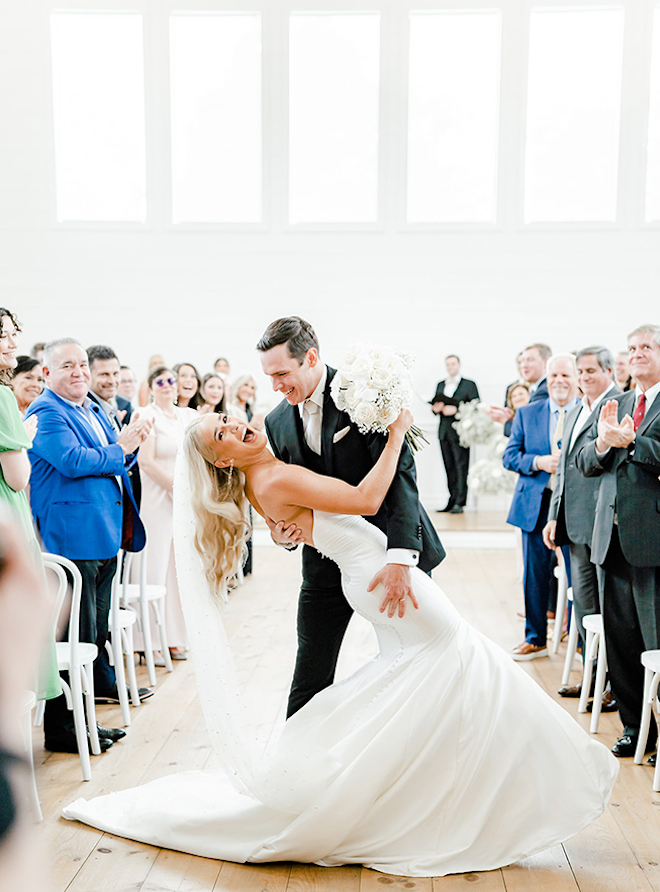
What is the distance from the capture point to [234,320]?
40.5 feet

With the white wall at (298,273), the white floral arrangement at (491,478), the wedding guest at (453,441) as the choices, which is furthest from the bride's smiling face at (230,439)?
the white wall at (298,273)

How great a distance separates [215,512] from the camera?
284 cm

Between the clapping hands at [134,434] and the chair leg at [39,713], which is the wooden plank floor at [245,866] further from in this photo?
the clapping hands at [134,434]

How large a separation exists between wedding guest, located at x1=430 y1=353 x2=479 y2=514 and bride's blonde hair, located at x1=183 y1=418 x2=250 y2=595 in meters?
8.47

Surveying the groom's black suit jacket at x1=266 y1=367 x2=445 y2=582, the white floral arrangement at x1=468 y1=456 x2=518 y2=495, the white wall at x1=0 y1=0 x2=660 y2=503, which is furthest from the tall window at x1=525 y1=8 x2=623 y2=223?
the groom's black suit jacket at x1=266 y1=367 x2=445 y2=582

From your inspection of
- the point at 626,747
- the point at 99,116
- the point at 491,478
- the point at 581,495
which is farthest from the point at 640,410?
the point at 99,116

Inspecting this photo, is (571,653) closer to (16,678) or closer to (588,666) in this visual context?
(588,666)

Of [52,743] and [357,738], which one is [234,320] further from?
[357,738]

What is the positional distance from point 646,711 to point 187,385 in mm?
3612

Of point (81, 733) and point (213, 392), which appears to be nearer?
point (81, 733)

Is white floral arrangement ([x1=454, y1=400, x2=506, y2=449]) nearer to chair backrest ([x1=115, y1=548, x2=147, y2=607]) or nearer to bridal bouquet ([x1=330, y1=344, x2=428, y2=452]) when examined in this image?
chair backrest ([x1=115, y1=548, x2=147, y2=607])

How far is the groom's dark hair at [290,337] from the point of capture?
2.77 meters

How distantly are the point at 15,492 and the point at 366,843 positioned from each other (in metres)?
1.81

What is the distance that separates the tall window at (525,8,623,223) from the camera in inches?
469
